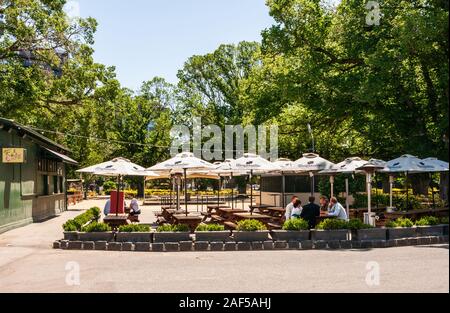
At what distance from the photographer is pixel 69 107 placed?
33062mm

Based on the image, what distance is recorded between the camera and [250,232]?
14.3 metres

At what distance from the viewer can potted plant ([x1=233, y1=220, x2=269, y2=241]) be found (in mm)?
14289

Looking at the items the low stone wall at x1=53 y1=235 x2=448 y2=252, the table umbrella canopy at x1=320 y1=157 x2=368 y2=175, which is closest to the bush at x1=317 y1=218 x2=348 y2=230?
the low stone wall at x1=53 y1=235 x2=448 y2=252

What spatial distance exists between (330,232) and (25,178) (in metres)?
16.0

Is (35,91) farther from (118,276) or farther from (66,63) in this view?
(118,276)

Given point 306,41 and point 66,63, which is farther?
point 66,63

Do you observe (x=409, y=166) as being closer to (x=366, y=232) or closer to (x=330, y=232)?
(x=366, y=232)

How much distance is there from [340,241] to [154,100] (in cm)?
5355

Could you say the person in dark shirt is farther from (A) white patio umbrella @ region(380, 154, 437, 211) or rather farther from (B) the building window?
(B) the building window

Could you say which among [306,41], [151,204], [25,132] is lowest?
[151,204]

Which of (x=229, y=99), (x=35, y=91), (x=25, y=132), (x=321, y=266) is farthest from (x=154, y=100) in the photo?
(x=321, y=266)

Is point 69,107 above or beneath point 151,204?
above

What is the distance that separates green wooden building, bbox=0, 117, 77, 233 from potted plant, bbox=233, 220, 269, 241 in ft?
35.8

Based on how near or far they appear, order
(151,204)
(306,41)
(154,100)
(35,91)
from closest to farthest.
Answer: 1. (306,41)
2. (35,91)
3. (151,204)
4. (154,100)
